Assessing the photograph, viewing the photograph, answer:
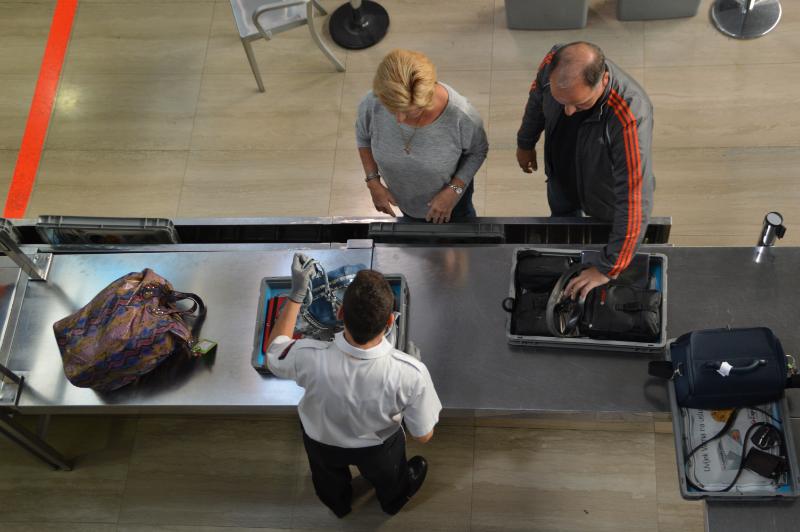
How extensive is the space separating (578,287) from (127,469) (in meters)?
2.56

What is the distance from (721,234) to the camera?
429cm

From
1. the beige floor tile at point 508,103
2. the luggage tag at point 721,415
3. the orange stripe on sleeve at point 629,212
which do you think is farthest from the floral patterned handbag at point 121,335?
the beige floor tile at point 508,103

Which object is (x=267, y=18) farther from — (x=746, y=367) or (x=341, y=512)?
(x=746, y=367)

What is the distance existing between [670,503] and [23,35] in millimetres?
5333

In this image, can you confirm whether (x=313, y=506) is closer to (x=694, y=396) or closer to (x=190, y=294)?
(x=190, y=294)

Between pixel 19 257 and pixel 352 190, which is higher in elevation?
pixel 19 257

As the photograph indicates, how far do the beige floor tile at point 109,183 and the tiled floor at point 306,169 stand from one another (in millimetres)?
11

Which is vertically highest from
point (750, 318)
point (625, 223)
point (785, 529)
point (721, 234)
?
point (625, 223)

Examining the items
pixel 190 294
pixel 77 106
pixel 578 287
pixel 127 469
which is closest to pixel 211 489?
pixel 127 469

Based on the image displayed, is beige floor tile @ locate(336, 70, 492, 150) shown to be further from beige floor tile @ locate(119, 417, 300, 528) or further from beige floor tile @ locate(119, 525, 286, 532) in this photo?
beige floor tile @ locate(119, 525, 286, 532)

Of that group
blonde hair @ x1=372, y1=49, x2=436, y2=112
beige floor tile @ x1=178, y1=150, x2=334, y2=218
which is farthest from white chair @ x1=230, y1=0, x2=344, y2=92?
blonde hair @ x1=372, y1=49, x2=436, y2=112

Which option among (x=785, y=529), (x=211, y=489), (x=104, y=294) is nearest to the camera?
(x=785, y=529)

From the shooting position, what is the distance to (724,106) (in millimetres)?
4629

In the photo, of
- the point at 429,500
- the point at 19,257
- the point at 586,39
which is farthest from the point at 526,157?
the point at 19,257
